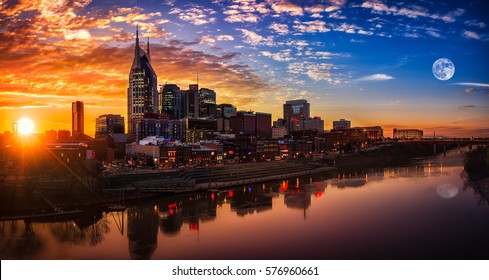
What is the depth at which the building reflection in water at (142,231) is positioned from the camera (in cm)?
1259

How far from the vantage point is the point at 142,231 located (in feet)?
50.3

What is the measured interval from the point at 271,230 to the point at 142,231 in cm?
491

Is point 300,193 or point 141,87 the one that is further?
point 141,87

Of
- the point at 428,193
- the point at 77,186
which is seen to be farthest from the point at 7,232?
the point at 428,193

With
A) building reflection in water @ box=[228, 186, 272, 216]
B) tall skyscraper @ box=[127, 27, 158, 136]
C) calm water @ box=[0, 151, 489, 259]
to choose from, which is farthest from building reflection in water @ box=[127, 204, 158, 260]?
tall skyscraper @ box=[127, 27, 158, 136]

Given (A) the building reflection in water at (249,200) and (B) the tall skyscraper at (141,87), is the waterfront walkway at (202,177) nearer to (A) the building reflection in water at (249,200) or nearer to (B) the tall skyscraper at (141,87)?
(A) the building reflection in water at (249,200)

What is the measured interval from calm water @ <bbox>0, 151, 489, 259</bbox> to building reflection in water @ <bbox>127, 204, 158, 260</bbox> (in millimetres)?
39

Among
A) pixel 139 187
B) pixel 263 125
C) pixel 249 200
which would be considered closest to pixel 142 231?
pixel 249 200

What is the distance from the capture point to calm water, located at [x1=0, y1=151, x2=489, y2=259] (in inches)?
487

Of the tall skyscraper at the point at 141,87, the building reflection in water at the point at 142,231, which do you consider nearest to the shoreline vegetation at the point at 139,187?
the building reflection in water at the point at 142,231

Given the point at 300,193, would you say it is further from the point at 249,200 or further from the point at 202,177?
the point at 202,177

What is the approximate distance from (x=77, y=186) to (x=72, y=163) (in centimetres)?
344

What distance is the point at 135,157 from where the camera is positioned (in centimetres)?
4362

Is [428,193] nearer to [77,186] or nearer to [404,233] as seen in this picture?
[404,233]
